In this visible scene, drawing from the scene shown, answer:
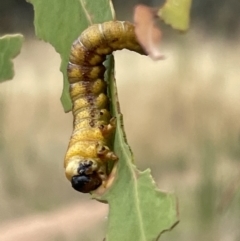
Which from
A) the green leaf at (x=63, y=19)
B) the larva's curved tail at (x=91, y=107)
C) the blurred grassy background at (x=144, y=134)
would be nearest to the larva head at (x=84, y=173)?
the larva's curved tail at (x=91, y=107)

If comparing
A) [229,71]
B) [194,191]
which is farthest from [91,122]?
[229,71]

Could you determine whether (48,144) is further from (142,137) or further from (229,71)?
Answer: (229,71)

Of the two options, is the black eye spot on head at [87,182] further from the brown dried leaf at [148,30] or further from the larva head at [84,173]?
the brown dried leaf at [148,30]

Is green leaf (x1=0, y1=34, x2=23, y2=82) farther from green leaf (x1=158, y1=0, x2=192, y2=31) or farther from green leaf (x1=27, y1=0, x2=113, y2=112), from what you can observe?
green leaf (x1=158, y1=0, x2=192, y2=31)

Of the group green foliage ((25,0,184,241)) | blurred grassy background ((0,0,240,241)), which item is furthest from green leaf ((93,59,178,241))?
blurred grassy background ((0,0,240,241))

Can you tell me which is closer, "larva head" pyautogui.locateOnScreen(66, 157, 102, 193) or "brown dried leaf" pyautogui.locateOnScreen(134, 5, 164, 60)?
"brown dried leaf" pyautogui.locateOnScreen(134, 5, 164, 60)

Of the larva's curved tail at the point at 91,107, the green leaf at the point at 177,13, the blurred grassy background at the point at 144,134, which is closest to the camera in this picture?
the green leaf at the point at 177,13

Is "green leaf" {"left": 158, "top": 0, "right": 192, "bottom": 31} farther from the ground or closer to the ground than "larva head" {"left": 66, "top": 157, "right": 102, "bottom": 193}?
farther from the ground
